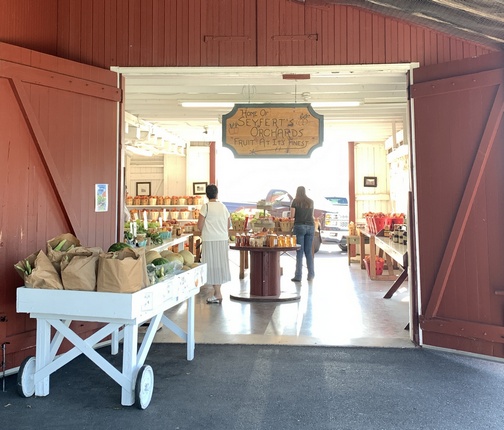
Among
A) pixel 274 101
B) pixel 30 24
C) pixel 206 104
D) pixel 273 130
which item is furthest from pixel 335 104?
pixel 30 24

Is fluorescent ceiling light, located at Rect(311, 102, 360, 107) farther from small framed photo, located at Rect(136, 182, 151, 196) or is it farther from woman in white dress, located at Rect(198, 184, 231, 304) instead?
small framed photo, located at Rect(136, 182, 151, 196)

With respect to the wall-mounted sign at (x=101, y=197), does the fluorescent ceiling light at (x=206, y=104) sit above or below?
above

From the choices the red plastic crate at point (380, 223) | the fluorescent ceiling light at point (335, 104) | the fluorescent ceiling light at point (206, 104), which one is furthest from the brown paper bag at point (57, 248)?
the red plastic crate at point (380, 223)

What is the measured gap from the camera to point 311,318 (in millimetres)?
5277

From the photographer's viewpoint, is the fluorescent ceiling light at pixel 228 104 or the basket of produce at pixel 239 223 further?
the basket of produce at pixel 239 223

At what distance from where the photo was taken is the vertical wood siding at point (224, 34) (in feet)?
14.8

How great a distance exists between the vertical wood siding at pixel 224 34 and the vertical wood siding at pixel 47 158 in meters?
0.46

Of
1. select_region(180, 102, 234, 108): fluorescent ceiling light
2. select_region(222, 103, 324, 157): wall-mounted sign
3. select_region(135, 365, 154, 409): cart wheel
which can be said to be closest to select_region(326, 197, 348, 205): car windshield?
select_region(180, 102, 234, 108): fluorescent ceiling light

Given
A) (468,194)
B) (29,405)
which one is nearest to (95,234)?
(29,405)

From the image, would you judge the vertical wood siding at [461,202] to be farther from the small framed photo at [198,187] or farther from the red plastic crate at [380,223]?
the small framed photo at [198,187]

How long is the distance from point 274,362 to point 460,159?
8.50 feet

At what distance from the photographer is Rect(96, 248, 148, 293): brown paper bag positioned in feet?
8.91

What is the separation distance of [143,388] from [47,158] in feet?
7.46

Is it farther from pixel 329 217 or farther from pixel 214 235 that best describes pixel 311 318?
pixel 329 217
